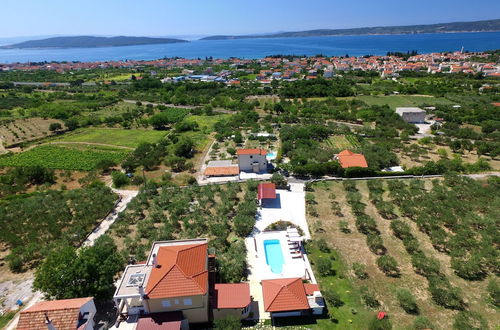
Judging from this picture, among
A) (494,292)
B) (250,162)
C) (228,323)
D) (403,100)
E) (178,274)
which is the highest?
(178,274)

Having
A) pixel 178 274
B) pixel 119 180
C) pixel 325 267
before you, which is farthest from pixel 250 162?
pixel 178 274

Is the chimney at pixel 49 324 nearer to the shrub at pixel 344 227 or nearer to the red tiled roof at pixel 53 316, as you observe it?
the red tiled roof at pixel 53 316

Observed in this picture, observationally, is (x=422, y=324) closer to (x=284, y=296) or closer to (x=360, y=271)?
(x=360, y=271)

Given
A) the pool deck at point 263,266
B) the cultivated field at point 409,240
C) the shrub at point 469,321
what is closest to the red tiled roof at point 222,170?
the cultivated field at point 409,240

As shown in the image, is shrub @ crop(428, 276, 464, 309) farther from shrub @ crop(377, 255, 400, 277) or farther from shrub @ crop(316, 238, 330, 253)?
shrub @ crop(316, 238, 330, 253)

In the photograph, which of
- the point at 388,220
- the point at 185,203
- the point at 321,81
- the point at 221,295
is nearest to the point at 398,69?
the point at 321,81

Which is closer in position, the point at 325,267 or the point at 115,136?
the point at 325,267
